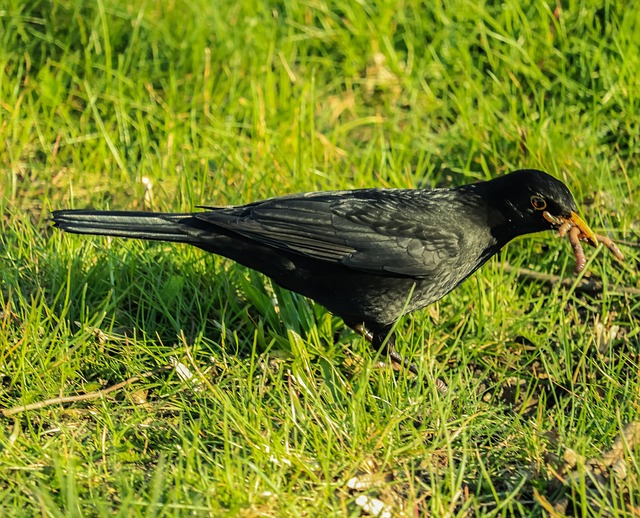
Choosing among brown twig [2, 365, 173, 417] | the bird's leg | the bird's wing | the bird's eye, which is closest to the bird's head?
the bird's eye

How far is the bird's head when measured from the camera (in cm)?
427

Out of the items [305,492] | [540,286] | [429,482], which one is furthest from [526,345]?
[305,492]

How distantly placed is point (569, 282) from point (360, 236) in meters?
1.39

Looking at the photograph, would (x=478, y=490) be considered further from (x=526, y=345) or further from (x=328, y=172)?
(x=328, y=172)

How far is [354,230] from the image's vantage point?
14.0 ft

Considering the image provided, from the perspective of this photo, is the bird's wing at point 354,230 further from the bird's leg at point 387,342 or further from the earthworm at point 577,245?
the earthworm at point 577,245

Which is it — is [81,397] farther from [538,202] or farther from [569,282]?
[569,282]

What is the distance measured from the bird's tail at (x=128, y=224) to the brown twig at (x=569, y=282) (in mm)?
1827

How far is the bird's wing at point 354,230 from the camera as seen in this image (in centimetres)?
418

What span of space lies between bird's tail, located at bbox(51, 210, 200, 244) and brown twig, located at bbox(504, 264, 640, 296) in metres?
1.83

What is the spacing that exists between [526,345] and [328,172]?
1707mm

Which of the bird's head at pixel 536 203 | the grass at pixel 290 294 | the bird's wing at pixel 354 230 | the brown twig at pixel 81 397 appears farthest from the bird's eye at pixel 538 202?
the brown twig at pixel 81 397

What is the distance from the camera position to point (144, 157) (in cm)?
554

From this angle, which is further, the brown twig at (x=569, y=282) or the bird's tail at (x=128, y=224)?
the brown twig at (x=569, y=282)
